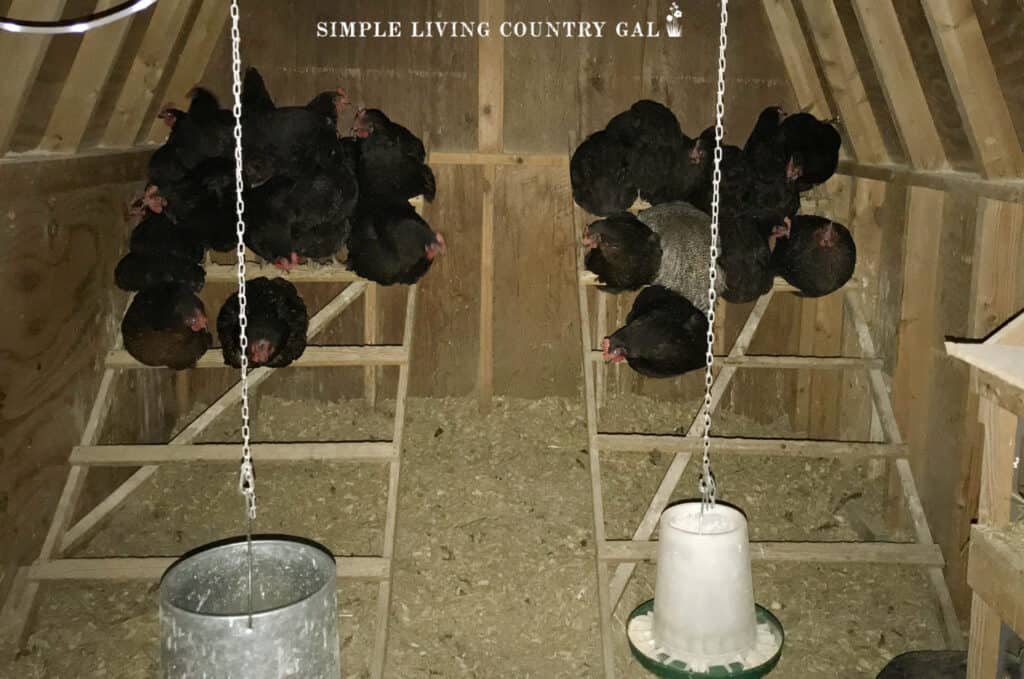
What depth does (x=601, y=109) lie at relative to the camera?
11.6 feet

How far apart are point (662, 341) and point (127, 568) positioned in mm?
1469

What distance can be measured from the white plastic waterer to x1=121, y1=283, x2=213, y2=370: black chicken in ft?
5.13

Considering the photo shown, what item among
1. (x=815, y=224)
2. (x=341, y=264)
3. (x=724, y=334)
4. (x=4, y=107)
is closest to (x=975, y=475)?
(x=815, y=224)

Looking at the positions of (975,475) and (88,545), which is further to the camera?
A: (88,545)

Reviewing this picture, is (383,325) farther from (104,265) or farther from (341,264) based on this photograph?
(104,265)

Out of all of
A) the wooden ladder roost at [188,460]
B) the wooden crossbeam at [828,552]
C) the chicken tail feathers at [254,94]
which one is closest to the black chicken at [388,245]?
the wooden ladder roost at [188,460]

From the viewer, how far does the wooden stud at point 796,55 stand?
10.3 feet

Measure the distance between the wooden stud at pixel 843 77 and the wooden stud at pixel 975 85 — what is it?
65 centimetres

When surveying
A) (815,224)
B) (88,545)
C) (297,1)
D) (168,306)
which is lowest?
(88,545)

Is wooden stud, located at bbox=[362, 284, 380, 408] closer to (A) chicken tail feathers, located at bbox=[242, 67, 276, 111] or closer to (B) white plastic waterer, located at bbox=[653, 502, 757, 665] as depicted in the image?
(A) chicken tail feathers, located at bbox=[242, 67, 276, 111]

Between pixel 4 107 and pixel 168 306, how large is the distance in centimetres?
62

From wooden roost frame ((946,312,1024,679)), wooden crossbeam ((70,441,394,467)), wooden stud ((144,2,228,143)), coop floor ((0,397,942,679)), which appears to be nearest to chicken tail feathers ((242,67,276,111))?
wooden stud ((144,2,228,143))

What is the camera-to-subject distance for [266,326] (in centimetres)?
237

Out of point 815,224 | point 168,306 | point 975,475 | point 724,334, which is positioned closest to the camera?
point 975,475
